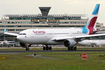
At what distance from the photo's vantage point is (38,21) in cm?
15412

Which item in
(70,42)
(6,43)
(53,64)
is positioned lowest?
(53,64)

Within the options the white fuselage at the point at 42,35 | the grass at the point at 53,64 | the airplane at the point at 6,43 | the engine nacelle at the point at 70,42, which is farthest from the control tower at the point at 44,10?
the grass at the point at 53,64

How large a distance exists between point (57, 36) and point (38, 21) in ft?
284

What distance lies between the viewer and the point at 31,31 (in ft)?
213

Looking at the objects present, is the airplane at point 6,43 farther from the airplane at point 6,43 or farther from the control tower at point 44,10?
the control tower at point 44,10

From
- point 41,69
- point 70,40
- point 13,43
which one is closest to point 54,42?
point 70,40

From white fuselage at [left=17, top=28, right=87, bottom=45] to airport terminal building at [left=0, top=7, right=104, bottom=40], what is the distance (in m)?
82.9

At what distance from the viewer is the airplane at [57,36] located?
209ft

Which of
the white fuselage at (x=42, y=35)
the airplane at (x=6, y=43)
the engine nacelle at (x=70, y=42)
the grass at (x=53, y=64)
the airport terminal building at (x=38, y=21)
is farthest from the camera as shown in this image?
the airport terminal building at (x=38, y=21)

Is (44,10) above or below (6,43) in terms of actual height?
above

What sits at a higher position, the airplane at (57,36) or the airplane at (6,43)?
the airplane at (57,36)

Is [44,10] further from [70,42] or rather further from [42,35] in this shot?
[70,42]

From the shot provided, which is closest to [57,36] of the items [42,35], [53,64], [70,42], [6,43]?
[42,35]

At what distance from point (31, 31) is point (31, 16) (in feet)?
305
